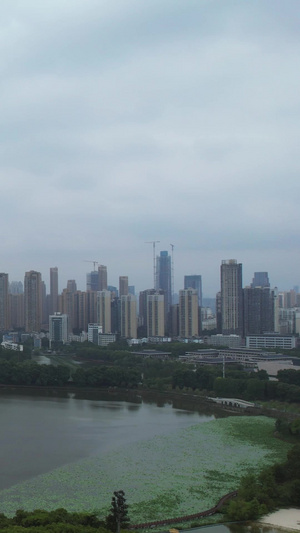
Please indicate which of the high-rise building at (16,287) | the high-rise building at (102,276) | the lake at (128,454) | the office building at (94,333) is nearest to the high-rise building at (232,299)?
the office building at (94,333)

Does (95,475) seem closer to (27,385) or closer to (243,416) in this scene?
(243,416)

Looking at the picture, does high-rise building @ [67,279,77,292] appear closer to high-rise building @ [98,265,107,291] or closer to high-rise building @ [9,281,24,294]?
high-rise building @ [98,265,107,291]

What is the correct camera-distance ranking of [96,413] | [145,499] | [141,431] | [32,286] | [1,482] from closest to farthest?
[145,499] < [1,482] < [141,431] < [96,413] < [32,286]

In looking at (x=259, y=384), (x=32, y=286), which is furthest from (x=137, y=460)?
(x=32, y=286)

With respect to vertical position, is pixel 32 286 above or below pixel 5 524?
above

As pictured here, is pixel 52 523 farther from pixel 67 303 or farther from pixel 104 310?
pixel 67 303

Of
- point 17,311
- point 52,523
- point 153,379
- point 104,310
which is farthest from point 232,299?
point 52,523
